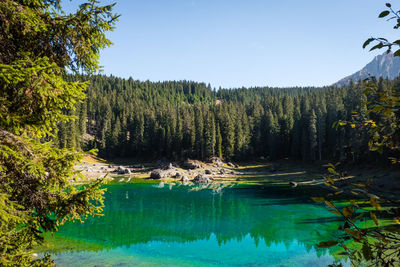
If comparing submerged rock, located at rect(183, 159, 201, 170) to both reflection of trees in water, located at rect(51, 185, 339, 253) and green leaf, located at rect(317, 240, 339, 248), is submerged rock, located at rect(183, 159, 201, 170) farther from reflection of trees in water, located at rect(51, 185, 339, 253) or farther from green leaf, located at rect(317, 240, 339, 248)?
green leaf, located at rect(317, 240, 339, 248)

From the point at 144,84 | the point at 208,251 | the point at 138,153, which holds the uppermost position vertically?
the point at 144,84

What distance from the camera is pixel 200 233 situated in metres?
25.7

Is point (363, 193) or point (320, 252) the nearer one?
point (363, 193)

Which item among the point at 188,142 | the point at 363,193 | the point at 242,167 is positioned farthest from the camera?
the point at 188,142

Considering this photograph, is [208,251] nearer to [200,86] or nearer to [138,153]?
[138,153]

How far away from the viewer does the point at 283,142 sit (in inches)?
3354

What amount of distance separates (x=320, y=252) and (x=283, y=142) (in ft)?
222

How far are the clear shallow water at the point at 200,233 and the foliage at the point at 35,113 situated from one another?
13798 millimetres

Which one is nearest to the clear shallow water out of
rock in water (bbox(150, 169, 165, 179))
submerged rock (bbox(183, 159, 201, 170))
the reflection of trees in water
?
the reflection of trees in water

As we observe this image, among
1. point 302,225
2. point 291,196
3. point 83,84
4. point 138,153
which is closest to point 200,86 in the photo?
point 138,153

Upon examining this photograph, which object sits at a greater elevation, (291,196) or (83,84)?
(83,84)

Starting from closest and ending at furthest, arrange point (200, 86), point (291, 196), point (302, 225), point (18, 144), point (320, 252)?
point (18, 144) < point (320, 252) < point (302, 225) < point (291, 196) < point (200, 86)

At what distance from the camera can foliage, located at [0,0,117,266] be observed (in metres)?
5.46

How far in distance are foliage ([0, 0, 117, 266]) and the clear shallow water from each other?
13798 mm
